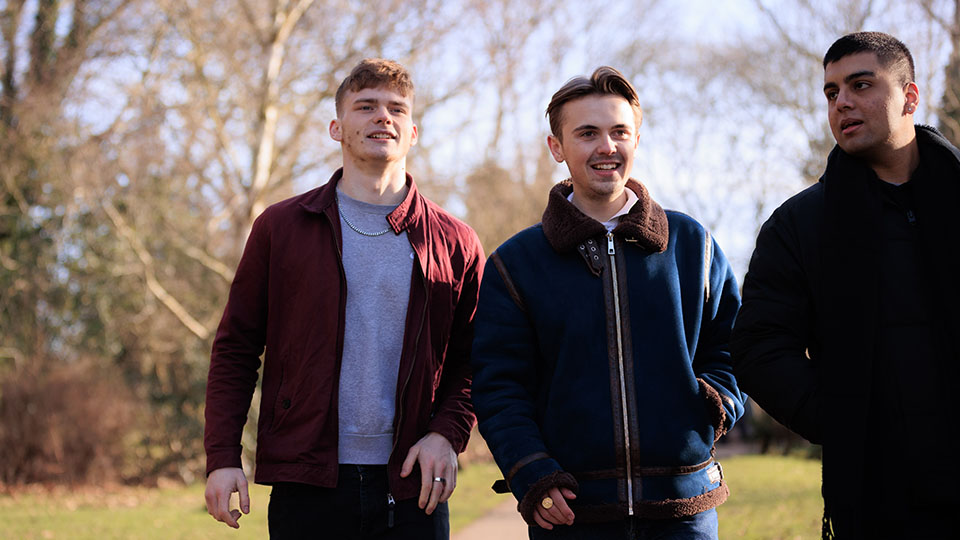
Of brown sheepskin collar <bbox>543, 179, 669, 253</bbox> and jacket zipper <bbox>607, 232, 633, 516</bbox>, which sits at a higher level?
brown sheepskin collar <bbox>543, 179, 669, 253</bbox>

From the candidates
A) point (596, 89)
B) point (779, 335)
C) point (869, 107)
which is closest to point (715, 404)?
point (779, 335)

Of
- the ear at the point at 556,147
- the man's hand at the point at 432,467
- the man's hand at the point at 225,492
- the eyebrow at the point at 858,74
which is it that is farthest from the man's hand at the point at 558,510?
the eyebrow at the point at 858,74

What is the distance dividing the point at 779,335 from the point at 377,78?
6.10 ft

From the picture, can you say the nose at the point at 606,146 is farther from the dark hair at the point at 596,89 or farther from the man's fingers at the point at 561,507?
the man's fingers at the point at 561,507

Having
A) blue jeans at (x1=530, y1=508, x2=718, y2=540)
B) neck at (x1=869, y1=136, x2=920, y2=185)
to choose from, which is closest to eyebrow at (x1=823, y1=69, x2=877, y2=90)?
neck at (x1=869, y1=136, x2=920, y2=185)

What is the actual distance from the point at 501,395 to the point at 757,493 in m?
11.0

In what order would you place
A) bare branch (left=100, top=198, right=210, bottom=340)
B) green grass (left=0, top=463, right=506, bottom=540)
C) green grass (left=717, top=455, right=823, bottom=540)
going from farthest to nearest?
A: bare branch (left=100, top=198, right=210, bottom=340) → green grass (left=0, top=463, right=506, bottom=540) → green grass (left=717, top=455, right=823, bottom=540)

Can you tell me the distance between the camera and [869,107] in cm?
279

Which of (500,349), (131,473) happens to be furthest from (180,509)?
(500,349)

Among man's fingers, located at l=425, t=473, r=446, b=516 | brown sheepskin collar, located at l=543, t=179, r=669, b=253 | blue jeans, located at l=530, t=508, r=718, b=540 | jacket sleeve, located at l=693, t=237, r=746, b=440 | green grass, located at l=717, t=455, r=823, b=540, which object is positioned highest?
brown sheepskin collar, located at l=543, t=179, r=669, b=253

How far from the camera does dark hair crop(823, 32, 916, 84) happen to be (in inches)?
110

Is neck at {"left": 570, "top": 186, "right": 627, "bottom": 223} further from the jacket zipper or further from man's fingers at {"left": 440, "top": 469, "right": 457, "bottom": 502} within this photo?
man's fingers at {"left": 440, "top": 469, "right": 457, "bottom": 502}

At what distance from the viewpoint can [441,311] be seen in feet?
12.1

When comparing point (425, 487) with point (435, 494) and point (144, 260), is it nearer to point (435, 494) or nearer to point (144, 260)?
point (435, 494)
